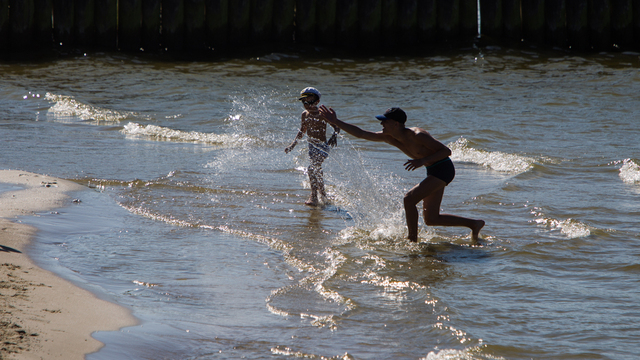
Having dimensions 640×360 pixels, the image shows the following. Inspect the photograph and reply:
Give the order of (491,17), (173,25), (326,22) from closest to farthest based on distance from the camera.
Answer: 1. (491,17)
2. (326,22)
3. (173,25)

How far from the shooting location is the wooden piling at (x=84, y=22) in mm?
19469

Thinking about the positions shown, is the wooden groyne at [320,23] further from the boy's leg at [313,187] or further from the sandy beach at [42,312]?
the sandy beach at [42,312]

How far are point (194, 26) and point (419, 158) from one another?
49.6ft

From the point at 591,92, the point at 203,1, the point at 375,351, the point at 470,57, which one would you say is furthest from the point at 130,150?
the point at 470,57

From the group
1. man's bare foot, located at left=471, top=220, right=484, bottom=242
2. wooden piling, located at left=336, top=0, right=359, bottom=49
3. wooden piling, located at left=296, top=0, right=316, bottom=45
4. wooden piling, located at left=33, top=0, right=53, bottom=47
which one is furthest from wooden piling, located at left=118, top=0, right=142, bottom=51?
man's bare foot, located at left=471, top=220, right=484, bottom=242

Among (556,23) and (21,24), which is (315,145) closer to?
(556,23)

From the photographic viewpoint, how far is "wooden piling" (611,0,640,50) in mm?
19219

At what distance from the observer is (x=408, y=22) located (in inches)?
766

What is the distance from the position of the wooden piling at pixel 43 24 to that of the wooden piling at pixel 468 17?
12573 millimetres

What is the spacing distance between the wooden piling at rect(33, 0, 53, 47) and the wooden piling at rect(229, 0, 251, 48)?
5.52m

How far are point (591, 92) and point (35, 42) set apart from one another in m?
16.4

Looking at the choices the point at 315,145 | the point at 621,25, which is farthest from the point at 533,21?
the point at 315,145

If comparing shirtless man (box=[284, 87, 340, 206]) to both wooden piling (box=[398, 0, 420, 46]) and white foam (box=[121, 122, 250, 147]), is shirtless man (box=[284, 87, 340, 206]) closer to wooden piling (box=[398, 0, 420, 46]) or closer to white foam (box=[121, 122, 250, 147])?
white foam (box=[121, 122, 250, 147])

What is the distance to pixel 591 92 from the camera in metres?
15.5
